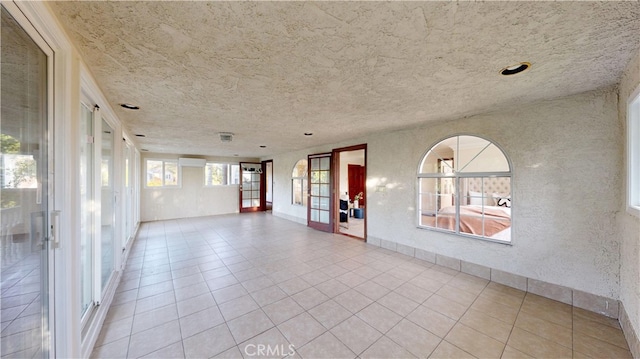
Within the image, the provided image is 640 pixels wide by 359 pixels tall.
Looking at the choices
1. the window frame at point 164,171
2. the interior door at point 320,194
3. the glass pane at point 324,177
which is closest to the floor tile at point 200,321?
the interior door at point 320,194

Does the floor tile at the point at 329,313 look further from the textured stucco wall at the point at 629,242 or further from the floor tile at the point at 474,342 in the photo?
the textured stucco wall at the point at 629,242

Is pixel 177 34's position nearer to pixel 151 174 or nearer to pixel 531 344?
pixel 531 344

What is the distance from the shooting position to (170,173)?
7.25m

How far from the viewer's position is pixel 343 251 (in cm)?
407

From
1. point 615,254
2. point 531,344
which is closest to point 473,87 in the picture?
point 615,254

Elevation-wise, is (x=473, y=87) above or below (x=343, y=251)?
above

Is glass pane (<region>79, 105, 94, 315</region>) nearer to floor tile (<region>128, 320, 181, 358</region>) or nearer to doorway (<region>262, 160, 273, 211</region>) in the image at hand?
floor tile (<region>128, 320, 181, 358</region>)

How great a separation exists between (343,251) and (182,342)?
2.75 metres

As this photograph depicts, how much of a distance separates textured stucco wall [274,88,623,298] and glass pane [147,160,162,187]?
26.1ft

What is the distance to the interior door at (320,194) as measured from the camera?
562 centimetres

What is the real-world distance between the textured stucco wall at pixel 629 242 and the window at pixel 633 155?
11 centimetres

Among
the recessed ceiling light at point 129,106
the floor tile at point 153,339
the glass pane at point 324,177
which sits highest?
the recessed ceiling light at point 129,106

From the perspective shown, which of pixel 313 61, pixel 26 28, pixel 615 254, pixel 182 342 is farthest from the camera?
pixel 615 254

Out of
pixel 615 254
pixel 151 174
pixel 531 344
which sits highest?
pixel 151 174
